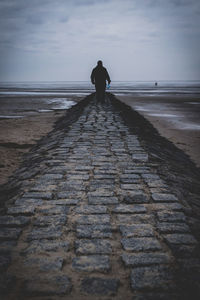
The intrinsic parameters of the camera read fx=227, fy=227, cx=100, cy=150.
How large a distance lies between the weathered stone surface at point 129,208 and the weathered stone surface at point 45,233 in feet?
2.01

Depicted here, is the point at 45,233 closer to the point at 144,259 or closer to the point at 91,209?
the point at 91,209

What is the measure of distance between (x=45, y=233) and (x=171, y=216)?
1.15 m

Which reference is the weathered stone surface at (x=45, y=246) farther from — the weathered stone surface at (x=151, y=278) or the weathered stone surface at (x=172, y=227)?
the weathered stone surface at (x=172, y=227)

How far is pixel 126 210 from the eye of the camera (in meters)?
2.24

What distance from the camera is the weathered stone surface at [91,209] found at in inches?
85.9

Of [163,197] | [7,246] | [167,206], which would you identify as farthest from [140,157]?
[7,246]

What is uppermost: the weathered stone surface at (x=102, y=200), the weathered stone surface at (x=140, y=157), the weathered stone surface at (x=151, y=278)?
the weathered stone surface at (x=140, y=157)

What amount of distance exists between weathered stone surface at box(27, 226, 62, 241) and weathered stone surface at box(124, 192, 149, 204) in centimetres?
83

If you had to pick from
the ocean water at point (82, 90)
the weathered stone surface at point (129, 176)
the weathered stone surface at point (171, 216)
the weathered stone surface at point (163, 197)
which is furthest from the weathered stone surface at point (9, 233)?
the ocean water at point (82, 90)

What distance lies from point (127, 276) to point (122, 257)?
168 mm

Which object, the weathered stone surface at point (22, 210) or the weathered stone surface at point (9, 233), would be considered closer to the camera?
the weathered stone surface at point (9, 233)

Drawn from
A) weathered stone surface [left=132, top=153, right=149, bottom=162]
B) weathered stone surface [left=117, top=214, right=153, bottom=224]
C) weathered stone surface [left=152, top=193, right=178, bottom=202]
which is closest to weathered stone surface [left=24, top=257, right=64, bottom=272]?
weathered stone surface [left=117, top=214, right=153, bottom=224]

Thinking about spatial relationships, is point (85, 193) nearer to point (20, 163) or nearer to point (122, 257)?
point (122, 257)

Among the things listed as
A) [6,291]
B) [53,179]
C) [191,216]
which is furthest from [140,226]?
[53,179]
